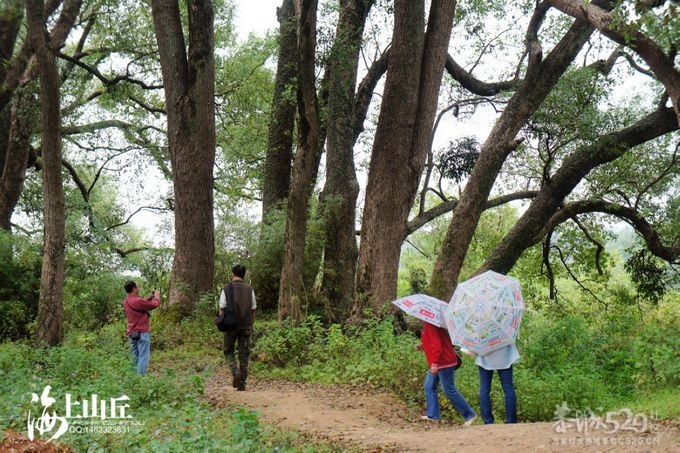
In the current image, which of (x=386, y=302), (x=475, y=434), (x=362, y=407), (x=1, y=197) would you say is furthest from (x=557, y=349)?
(x=1, y=197)

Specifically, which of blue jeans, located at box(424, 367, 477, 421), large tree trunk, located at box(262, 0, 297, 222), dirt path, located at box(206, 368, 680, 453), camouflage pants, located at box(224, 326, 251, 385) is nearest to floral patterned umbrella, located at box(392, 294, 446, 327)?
blue jeans, located at box(424, 367, 477, 421)

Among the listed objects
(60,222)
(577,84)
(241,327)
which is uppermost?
(577,84)

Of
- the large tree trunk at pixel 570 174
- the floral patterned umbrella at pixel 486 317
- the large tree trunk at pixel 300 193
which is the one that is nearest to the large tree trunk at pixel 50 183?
the large tree trunk at pixel 300 193

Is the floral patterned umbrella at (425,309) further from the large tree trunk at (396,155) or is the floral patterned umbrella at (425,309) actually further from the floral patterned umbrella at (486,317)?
the large tree trunk at (396,155)

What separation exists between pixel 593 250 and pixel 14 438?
1868cm

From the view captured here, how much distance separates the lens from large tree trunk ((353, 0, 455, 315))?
40.0 ft

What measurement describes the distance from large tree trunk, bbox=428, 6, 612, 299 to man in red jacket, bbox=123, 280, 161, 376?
18.9 feet

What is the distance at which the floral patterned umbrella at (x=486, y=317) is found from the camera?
23.6 ft

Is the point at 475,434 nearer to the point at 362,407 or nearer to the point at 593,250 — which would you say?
the point at 362,407

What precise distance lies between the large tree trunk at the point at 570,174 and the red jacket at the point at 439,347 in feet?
27.1

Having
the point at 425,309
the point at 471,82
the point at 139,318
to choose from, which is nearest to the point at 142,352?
the point at 139,318

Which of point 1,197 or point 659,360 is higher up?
point 1,197

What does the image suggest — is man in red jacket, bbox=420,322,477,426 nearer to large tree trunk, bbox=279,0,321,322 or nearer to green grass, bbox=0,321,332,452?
green grass, bbox=0,321,332,452

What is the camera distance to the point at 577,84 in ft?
52.7
